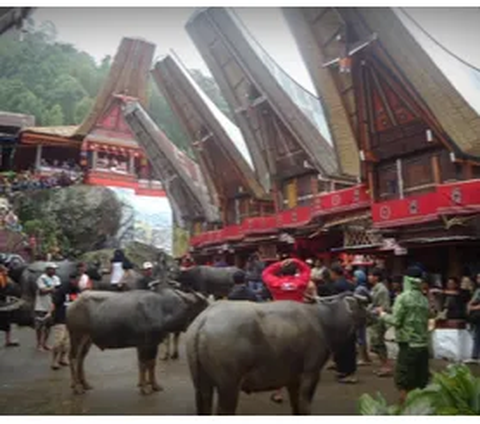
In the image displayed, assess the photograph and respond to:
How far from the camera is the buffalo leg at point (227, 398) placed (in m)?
3.72

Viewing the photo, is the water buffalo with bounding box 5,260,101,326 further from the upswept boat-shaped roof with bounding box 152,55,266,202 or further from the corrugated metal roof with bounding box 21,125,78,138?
the corrugated metal roof with bounding box 21,125,78,138

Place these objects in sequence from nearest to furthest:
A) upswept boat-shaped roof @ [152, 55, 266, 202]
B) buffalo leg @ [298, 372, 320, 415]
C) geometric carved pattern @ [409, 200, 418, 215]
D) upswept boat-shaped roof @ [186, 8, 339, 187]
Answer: buffalo leg @ [298, 372, 320, 415] → geometric carved pattern @ [409, 200, 418, 215] → upswept boat-shaped roof @ [186, 8, 339, 187] → upswept boat-shaped roof @ [152, 55, 266, 202]

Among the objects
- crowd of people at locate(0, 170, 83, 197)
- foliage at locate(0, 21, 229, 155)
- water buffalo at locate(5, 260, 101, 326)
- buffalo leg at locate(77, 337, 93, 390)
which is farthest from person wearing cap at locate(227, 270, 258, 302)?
crowd of people at locate(0, 170, 83, 197)

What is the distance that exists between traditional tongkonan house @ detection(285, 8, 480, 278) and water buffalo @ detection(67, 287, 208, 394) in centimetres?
522

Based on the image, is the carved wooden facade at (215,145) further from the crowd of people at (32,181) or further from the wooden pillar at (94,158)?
the crowd of people at (32,181)

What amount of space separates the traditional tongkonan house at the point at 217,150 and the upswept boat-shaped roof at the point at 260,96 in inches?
41.9

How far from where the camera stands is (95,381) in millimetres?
6223

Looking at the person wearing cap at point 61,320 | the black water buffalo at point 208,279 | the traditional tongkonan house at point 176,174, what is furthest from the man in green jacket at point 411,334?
the traditional tongkonan house at point 176,174

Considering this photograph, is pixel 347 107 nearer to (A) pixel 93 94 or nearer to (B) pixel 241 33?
(B) pixel 241 33

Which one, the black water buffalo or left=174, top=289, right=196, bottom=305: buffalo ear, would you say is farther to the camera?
the black water buffalo

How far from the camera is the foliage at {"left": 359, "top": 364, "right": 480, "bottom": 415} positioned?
256 cm

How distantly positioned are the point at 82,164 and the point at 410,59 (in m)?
14.8

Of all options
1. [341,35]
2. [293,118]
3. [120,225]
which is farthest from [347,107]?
[120,225]

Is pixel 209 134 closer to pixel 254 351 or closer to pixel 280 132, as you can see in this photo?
pixel 280 132
